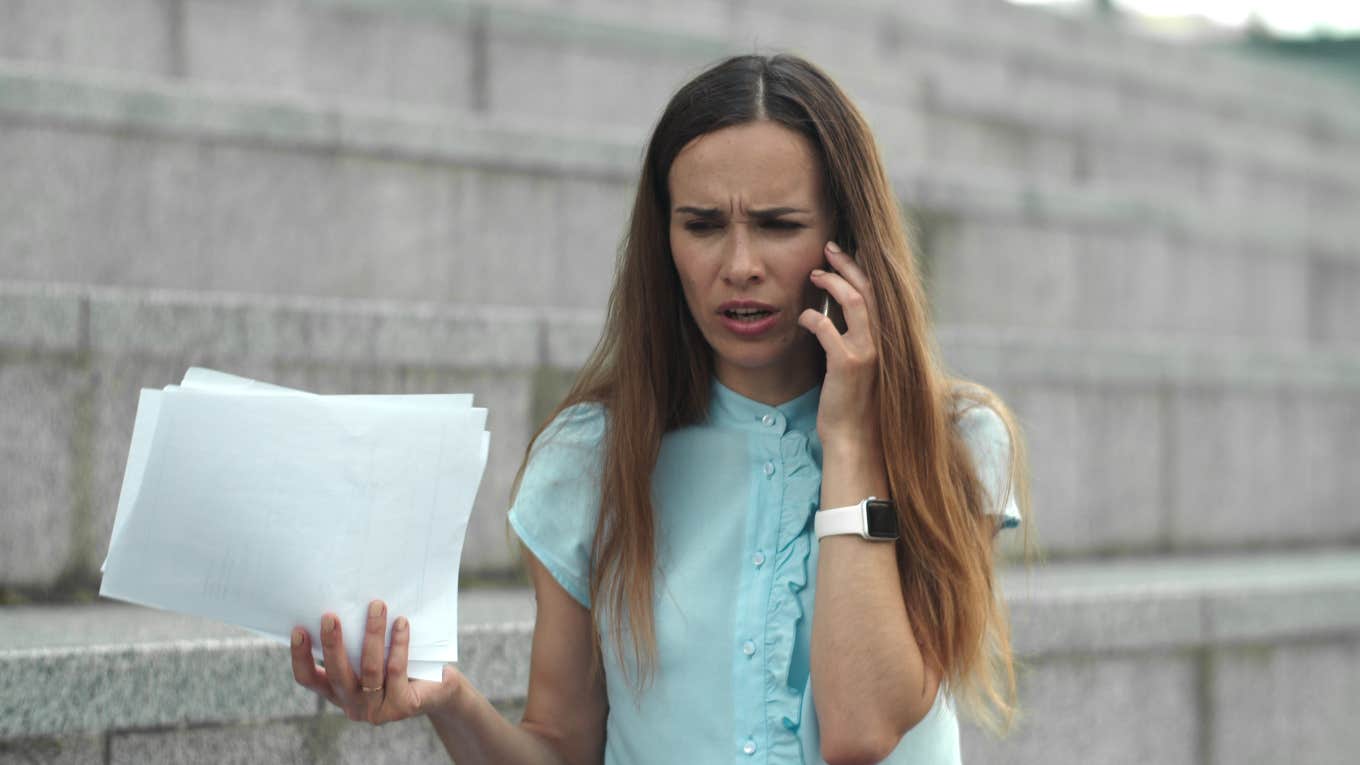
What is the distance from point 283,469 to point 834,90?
99 centimetres

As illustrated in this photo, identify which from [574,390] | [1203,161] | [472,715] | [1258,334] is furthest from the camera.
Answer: [1203,161]

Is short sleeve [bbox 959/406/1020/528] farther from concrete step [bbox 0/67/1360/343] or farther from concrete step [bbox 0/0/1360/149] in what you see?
concrete step [bbox 0/0/1360/149]

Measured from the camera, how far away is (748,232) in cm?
232

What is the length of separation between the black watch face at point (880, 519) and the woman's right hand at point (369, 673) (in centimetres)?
65

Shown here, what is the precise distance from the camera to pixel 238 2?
5551mm

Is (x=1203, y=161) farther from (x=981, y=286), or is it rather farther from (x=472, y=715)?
(x=472, y=715)

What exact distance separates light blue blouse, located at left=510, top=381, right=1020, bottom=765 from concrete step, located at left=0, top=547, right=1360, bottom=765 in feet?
2.49

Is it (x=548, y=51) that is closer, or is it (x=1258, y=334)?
(x=548, y=51)

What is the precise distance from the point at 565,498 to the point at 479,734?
1.28 feet

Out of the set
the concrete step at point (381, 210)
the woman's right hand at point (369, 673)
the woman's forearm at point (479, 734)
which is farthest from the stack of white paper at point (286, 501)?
the concrete step at point (381, 210)

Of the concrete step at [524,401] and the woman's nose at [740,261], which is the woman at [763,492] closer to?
the woman's nose at [740,261]

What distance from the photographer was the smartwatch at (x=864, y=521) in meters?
2.26

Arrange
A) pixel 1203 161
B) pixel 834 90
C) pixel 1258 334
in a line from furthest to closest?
1. pixel 1203 161
2. pixel 1258 334
3. pixel 834 90

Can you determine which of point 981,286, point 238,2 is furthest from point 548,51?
point 981,286
